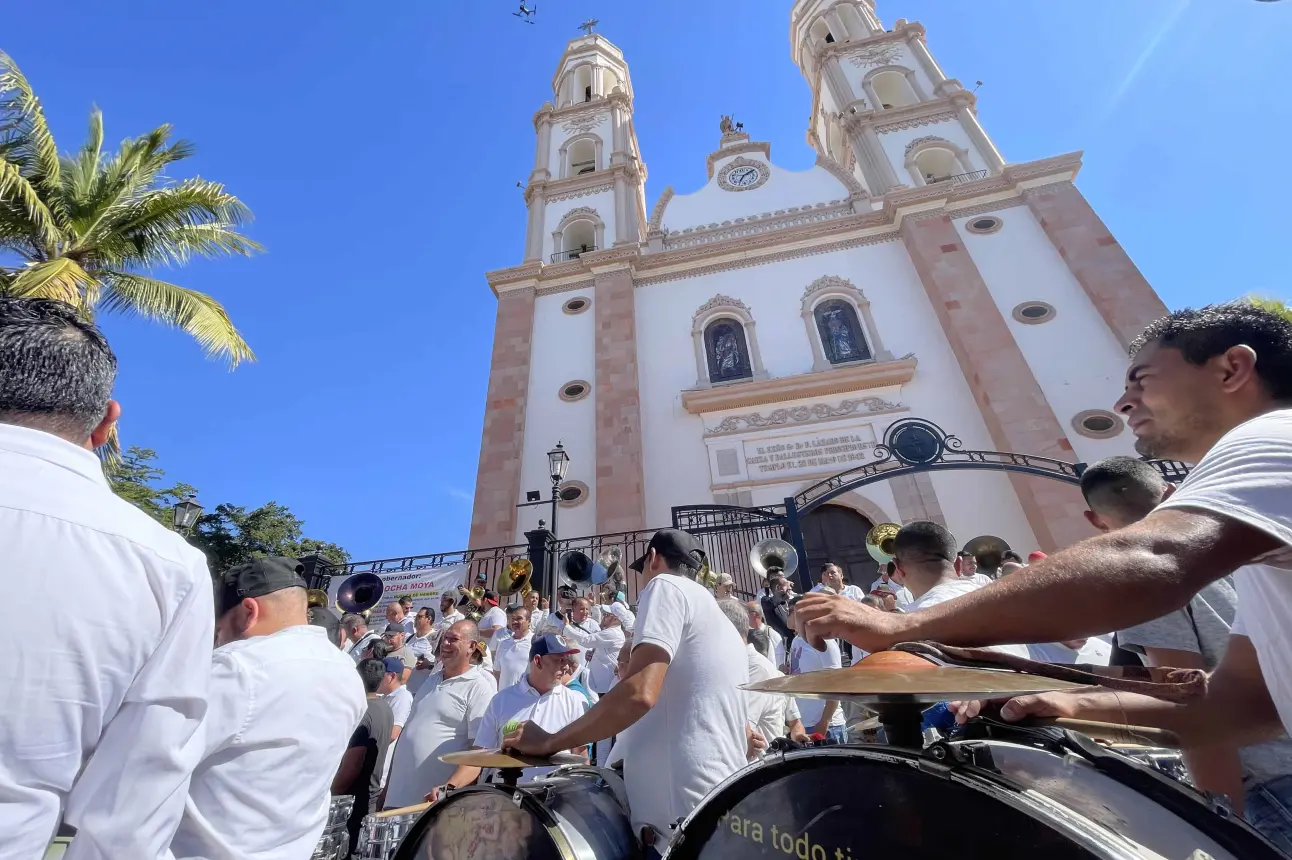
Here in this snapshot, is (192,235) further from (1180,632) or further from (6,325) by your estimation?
(1180,632)

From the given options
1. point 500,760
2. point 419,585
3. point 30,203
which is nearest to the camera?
point 500,760

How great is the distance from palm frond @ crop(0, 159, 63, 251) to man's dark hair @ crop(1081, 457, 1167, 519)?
12802 mm

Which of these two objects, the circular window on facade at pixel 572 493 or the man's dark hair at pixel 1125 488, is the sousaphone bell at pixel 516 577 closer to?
the circular window on facade at pixel 572 493

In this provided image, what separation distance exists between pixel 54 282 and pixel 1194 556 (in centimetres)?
1170

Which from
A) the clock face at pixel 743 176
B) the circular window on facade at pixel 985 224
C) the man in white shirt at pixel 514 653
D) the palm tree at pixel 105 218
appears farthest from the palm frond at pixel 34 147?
the circular window on facade at pixel 985 224

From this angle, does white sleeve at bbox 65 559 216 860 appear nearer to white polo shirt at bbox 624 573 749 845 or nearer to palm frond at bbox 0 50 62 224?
white polo shirt at bbox 624 573 749 845

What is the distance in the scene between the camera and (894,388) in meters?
13.4

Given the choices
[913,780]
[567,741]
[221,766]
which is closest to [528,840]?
[567,741]

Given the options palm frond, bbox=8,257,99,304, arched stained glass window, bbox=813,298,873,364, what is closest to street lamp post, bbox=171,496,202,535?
palm frond, bbox=8,257,99,304

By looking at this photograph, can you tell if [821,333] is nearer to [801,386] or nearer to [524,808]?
[801,386]

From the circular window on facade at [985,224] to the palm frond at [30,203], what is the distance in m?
18.5

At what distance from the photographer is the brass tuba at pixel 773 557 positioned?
9695mm

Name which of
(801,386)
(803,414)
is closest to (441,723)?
(803,414)

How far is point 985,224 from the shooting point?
49.7 feet
